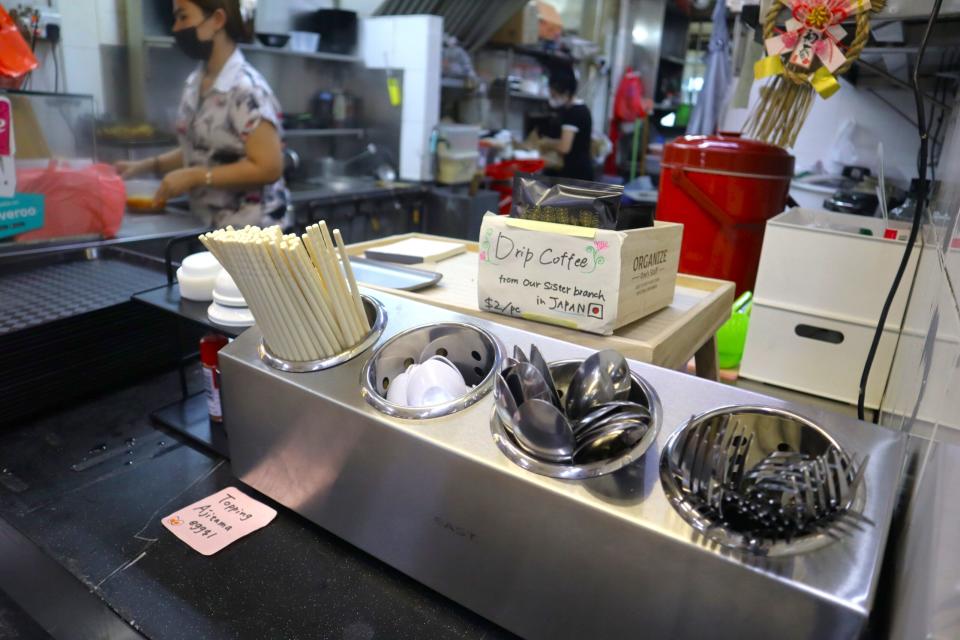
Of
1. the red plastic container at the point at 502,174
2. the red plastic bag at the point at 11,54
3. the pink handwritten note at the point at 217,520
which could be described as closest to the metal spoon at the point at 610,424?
the pink handwritten note at the point at 217,520

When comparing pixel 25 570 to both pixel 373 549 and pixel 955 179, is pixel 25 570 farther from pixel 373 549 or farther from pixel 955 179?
pixel 955 179

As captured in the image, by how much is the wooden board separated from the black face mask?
4.68ft

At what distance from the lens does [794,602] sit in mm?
452

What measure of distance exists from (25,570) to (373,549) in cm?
53

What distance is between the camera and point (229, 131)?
2082 mm

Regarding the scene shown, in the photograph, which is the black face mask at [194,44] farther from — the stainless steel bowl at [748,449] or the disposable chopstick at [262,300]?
the stainless steel bowl at [748,449]

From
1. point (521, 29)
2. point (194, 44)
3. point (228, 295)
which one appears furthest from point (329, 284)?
point (521, 29)

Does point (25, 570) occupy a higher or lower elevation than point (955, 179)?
lower

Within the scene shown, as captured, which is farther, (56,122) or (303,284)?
(56,122)

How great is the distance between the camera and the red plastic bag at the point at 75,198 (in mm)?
1616

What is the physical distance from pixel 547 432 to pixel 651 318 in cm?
39

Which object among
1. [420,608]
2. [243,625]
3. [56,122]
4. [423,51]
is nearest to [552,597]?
[420,608]

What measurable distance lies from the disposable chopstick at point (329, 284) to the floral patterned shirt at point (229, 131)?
1.50m

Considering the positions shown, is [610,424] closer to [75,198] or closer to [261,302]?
[261,302]
